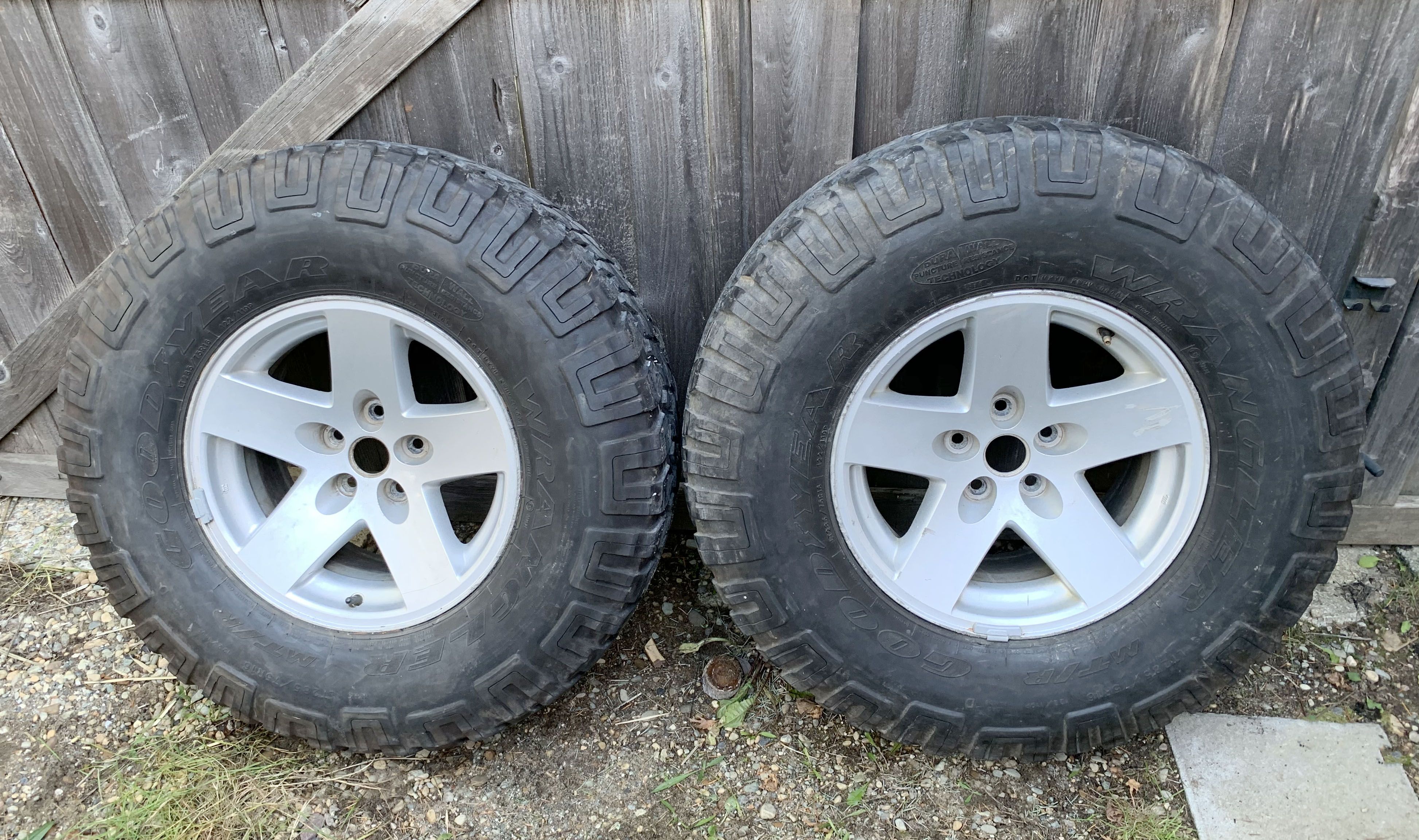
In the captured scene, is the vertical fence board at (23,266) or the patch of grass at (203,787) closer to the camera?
the patch of grass at (203,787)

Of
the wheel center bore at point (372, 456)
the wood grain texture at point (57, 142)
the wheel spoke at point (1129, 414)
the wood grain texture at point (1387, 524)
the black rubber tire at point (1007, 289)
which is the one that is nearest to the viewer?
the black rubber tire at point (1007, 289)

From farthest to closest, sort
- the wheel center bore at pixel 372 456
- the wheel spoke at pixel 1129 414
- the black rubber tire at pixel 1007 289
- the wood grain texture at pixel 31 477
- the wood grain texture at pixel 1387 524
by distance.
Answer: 1. the wood grain texture at pixel 31 477
2. the wood grain texture at pixel 1387 524
3. the wheel center bore at pixel 372 456
4. the wheel spoke at pixel 1129 414
5. the black rubber tire at pixel 1007 289

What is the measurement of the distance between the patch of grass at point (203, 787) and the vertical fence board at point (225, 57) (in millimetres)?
1760

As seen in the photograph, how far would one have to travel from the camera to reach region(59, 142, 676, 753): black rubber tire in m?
1.84

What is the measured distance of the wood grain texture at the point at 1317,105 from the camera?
1891 mm

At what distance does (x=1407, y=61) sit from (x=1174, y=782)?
6.36ft

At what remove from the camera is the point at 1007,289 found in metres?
1.75

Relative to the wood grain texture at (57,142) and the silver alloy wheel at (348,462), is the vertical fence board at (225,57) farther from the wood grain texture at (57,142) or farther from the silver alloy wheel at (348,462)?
the silver alloy wheel at (348,462)

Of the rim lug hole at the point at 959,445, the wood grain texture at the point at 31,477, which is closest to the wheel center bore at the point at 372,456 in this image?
the wood grain texture at the point at 31,477

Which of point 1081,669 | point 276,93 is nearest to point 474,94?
point 276,93

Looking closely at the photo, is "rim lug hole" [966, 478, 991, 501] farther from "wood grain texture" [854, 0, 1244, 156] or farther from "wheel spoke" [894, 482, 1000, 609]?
"wood grain texture" [854, 0, 1244, 156]

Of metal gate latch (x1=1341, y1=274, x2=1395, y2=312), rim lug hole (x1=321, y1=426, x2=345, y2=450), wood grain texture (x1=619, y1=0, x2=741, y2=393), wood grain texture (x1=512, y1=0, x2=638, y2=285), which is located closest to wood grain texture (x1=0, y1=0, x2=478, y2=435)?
wood grain texture (x1=512, y1=0, x2=638, y2=285)

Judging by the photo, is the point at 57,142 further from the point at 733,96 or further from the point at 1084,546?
the point at 1084,546

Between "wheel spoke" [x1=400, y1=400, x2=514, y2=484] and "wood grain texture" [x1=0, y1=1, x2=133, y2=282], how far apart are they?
1.37 metres
